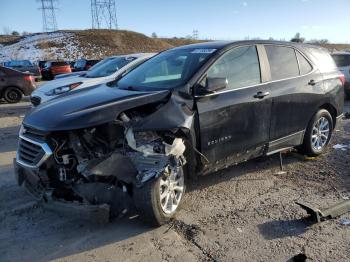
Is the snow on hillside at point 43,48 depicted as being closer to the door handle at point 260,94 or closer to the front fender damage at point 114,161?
the door handle at point 260,94

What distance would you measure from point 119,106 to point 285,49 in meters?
3.00

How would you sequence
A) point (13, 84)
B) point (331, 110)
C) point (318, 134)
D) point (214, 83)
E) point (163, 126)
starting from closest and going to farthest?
point (163, 126) → point (214, 83) → point (318, 134) → point (331, 110) → point (13, 84)

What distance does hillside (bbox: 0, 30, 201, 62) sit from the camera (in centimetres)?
4945

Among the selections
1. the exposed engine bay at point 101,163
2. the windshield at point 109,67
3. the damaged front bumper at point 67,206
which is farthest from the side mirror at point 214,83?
the windshield at point 109,67

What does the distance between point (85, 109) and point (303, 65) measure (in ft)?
11.7

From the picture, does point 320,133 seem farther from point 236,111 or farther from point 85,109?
point 85,109

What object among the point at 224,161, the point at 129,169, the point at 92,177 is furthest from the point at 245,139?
the point at 92,177

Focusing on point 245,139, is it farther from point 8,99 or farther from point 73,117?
point 8,99

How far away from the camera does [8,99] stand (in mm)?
14977

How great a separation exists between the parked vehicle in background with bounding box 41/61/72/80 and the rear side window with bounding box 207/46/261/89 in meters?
24.3

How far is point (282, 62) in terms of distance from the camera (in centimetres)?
559

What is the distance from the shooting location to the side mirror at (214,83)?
4.40 meters

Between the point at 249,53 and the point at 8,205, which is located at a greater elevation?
the point at 249,53

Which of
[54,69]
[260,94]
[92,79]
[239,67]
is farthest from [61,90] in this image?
[54,69]
